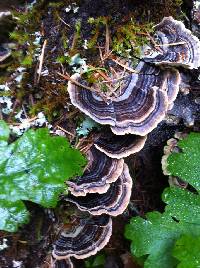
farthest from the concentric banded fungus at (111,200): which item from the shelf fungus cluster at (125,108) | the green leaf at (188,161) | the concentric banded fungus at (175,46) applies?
the concentric banded fungus at (175,46)

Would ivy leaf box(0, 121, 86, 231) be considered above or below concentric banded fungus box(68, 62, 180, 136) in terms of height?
below

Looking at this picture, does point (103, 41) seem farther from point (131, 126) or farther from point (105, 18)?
point (131, 126)

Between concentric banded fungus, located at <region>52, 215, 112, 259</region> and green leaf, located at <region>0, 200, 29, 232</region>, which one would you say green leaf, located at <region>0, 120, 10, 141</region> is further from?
concentric banded fungus, located at <region>52, 215, 112, 259</region>

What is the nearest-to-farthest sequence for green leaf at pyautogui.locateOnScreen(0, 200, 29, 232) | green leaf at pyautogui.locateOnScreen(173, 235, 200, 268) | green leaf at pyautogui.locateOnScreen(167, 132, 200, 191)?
green leaf at pyautogui.locateOnScreen(0, 200, 29, 232) < green leaf at pyautogui.locateOnScreen(173, 235, 200, 268) < green leaf at pyautogui.locateOnScreen(167, 132, 200, 191)

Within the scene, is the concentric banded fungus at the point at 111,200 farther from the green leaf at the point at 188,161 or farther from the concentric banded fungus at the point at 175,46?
the concentric banded fungus at the point at 175,46

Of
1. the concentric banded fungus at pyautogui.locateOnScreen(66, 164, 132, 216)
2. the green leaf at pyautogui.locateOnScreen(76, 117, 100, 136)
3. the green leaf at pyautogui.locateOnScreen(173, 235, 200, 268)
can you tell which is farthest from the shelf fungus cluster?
the green leaf at pyautogui.locateOnScreen(173, 235, 200, 268)

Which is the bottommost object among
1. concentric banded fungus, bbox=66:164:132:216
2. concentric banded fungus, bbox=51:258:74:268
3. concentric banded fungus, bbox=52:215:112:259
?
concentric banded fungus, bbox=51:258:74:268
